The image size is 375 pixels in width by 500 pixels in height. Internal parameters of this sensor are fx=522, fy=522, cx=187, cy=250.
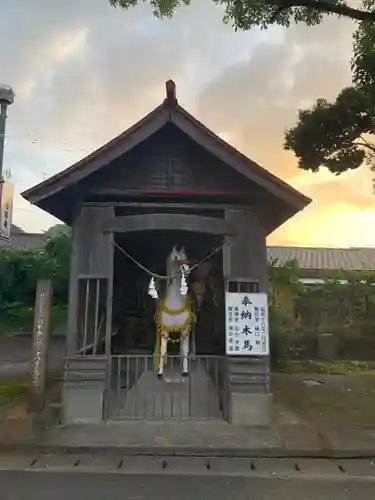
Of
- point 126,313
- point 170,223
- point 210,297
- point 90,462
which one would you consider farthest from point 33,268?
point 90,462

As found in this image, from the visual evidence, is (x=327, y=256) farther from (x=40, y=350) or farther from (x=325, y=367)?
(x=40, y=350)

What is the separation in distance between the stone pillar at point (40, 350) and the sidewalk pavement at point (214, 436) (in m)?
0.32

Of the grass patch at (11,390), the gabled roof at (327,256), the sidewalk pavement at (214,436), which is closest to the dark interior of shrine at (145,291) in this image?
the grass patch at (11,390)

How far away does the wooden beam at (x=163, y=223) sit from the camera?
8328mm

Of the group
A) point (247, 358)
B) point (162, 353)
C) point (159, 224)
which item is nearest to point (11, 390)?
point (162, 353)

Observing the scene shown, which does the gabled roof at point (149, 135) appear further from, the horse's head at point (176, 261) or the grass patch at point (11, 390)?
the grass patch at point (11, 390)

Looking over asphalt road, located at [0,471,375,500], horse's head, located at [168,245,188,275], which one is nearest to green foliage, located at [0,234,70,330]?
horse's head, located at [168,245,188,275]

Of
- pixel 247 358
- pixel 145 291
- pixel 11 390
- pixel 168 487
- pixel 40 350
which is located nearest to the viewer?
pixel 168 487

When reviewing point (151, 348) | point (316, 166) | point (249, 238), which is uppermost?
point (316, 166)

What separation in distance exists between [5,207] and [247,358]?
4.69 m

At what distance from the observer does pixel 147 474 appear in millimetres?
5992

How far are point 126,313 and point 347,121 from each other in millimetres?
5666

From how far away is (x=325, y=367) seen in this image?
14.4m

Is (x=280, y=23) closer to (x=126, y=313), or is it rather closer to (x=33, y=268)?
(x=126, y=313)
